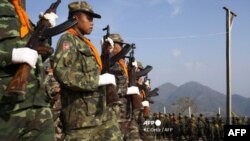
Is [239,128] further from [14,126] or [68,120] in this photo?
[14,126]

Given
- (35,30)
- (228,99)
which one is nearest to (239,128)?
(35,30)

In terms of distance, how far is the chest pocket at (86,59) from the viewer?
6.11 meters

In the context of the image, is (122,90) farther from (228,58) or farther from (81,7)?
(228,58)

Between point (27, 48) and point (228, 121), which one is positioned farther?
point (228, 121)

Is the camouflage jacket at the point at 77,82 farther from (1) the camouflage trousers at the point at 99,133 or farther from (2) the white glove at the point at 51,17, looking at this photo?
(2) the white glove at the point at 51,17

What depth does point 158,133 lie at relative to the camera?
3434 centimetres

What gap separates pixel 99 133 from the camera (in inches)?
246

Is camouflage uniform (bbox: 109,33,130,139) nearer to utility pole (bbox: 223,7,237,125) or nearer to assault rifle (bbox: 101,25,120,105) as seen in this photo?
assault rifle (bbox: 101,25,120,105)

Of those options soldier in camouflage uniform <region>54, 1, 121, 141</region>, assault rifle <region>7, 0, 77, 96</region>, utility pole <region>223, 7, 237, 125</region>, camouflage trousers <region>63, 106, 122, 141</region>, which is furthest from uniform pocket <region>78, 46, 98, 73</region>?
utility pole <region>223, 7, 237, 125</region>

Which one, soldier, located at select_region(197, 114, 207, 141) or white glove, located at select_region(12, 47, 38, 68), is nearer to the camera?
white glove, located at select_region(12, 47, 38, 68)

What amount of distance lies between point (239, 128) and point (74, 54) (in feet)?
21.6

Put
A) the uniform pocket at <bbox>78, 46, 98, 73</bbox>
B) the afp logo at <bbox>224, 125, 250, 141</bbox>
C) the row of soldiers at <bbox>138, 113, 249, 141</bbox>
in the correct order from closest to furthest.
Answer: the uniform pocket at <bbox>78, 46, 98, 73</bbox> → the afp logo at <bbox>224, 125, 250, 141</bbox> → the row of soldiers at <bbox>138, 113, 249, 141</bbox>

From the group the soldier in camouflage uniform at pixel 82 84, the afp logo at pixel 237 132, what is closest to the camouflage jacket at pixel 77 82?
the soldier in camouflage uniform at pixel 82 84

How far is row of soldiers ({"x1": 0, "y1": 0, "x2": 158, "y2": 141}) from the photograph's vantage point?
459 centimetres
